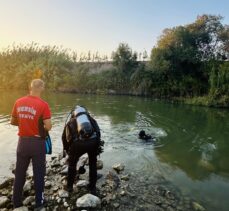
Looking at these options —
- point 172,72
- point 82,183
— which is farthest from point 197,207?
point 172,72

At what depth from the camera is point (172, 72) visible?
35906mm

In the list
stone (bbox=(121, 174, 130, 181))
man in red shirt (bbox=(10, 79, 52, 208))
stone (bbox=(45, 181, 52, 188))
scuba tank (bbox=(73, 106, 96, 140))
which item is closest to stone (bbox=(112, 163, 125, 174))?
stone (bbox=(121, 174, 130, 181))

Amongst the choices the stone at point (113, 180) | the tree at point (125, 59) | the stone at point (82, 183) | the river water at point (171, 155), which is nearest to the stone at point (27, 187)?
the stone at point (82, 183)

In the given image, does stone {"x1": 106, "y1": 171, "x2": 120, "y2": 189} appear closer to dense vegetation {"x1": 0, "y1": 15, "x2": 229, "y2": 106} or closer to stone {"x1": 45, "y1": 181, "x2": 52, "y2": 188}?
stone {"x1": 45, "y1": 181, "x2": 52, "y2": 188}

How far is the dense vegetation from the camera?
32.0m

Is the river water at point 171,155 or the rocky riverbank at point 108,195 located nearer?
the rocky riverbank at point 108,195

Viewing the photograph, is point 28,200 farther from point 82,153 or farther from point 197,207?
point 197,207

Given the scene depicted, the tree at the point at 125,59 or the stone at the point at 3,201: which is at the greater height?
the tree at the point at 125,59

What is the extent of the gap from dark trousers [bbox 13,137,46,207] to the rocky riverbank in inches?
9.1

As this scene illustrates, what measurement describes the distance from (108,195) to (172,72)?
105ft

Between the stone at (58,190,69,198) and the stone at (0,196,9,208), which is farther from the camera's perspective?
the stone at (58,190,69,198)

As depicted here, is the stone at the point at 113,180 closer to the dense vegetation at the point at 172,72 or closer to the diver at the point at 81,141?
the diver at the point at 81,141

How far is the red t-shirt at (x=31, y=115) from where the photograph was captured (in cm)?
446

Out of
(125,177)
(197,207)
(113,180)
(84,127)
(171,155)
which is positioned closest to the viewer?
(84,127)
